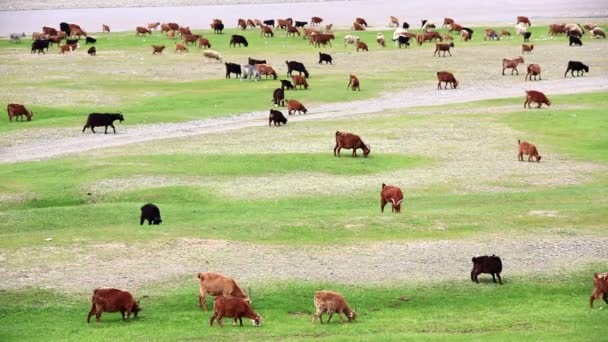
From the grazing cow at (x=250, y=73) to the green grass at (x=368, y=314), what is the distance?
42209 millimetres

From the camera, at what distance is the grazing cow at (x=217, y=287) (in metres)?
23.0

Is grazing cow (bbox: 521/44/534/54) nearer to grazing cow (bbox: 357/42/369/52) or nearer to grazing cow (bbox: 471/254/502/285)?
grazing cow (bbox: 357/42/369/52)

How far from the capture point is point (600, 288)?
917 inches

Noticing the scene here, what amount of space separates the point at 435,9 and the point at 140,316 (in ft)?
361

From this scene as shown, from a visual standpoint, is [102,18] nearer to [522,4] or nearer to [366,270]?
[522,4]

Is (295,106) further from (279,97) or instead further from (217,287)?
(217,287)

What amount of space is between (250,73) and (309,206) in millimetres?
33569

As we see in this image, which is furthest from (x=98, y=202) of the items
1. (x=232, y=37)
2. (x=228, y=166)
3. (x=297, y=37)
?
(x=297, y=37)

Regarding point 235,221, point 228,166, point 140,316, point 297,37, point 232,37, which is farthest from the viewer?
point 297,37

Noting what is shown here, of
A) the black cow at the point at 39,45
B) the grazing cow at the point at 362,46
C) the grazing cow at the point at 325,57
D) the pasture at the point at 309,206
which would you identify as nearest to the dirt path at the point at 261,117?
the pasture at the point at 309,206

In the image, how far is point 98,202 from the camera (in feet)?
117

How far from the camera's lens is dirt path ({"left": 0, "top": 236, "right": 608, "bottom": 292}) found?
2539 centimetres

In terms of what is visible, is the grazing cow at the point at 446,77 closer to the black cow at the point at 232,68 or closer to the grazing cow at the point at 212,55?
the black cow at the point at 232,68

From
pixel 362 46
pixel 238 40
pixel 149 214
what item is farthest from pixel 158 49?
pixel 149 214
